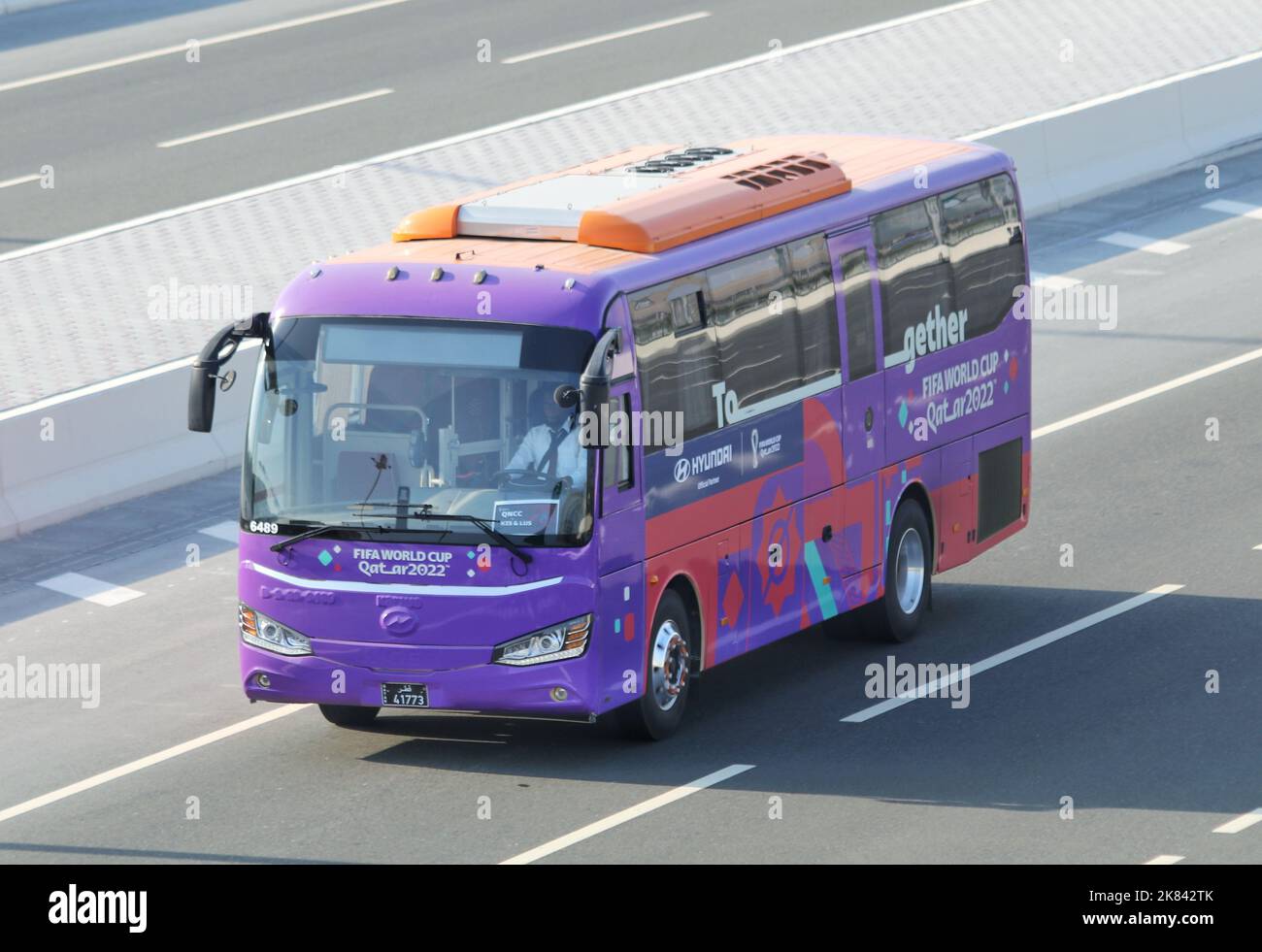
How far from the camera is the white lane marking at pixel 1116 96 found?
28.5 metres

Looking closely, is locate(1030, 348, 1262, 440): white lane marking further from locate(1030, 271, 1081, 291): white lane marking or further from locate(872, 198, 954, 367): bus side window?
locate(872, 198, 954, 367): bus side window

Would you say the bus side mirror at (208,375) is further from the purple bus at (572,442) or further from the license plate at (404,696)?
the license plate at (404,696)

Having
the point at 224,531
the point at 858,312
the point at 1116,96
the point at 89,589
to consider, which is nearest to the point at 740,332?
the point at 858,312

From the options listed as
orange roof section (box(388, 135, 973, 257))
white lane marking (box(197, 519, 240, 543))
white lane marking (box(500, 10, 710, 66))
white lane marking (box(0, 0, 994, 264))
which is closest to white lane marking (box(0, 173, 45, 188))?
white lane marking (box(0, 0, 994, 264))

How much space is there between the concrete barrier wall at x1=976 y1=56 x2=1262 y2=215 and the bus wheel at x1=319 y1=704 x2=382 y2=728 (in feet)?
48.4

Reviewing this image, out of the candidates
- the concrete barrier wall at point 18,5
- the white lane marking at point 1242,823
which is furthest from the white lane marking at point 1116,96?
the concrete barrier wall at point 18,5

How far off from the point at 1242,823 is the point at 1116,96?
18.1 m

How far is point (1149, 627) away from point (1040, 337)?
28.7 ft

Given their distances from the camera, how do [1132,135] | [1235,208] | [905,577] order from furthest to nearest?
1. [1132,135]
2. [1235,208]
3. [905,577]

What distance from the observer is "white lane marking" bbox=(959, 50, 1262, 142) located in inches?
1123

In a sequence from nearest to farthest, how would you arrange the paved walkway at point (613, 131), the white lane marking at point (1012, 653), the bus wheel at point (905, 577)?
1. the white lane marking at point (1012, 653)
2. the bus wheel at point (905, 577)
3. the paved walkway at point (613, 131)

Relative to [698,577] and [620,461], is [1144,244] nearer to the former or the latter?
[698,577]

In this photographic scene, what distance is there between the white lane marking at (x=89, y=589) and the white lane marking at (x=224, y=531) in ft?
4.11

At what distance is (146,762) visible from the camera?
14.7 meters
